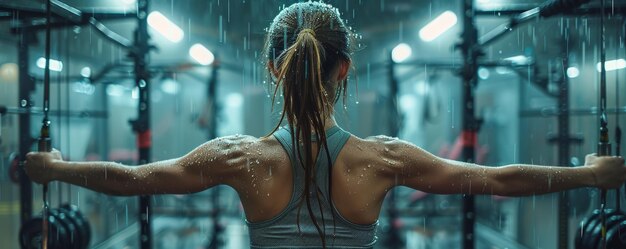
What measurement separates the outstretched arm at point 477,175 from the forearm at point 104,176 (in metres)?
0.62

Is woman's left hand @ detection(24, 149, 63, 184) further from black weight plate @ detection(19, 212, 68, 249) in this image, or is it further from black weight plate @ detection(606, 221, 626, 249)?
black weight plate @ detection(606, 221, 626, 249)

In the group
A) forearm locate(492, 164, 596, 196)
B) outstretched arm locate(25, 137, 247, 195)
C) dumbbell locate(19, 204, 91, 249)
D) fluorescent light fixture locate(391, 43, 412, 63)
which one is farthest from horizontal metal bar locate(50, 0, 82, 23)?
fluorescent light fixture locate(391, 43, 412, 63)

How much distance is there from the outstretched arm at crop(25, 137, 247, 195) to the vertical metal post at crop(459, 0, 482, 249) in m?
1.83

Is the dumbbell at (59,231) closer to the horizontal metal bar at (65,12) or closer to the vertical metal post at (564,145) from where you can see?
the horizontal metal bar at (65,12)

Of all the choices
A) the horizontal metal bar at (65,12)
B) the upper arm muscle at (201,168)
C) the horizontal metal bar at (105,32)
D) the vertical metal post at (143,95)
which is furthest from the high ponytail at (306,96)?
the horizontal metal bar at (105,32)

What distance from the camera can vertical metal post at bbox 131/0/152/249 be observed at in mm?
2656

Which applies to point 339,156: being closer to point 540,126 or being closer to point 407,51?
point 540,126

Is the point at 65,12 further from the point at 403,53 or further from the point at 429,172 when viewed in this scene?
the point at 403,53

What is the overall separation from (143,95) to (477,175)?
6.71 ft

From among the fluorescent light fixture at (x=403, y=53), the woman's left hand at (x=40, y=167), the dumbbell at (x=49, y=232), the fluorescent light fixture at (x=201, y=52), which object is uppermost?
the fluorescent light fixture at (x=403, y=53)

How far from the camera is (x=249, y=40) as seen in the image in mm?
8555

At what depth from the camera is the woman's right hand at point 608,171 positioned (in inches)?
48.6

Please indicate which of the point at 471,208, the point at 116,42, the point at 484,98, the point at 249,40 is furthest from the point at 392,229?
the point at 249,40

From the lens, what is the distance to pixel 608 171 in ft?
4.06
